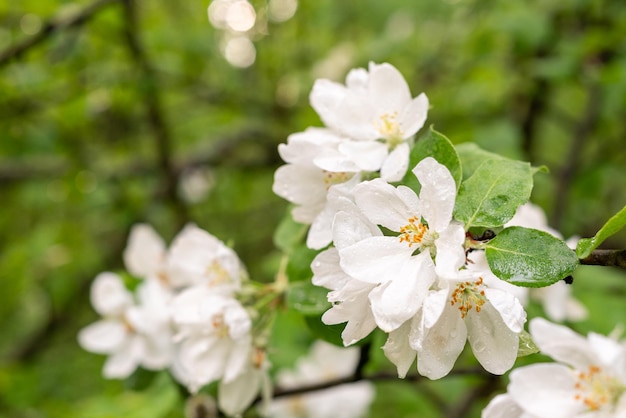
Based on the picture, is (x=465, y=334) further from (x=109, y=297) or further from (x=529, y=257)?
(x=109, y=297)

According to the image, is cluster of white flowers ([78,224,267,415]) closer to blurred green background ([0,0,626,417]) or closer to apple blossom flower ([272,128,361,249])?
apple blossom flower ([272,128,361,249])

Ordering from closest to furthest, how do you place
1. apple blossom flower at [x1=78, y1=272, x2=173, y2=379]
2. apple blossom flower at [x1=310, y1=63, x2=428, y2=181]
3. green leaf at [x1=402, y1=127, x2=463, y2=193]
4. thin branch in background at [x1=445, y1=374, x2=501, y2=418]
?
1. green leaf at [x1=402, y1=127, x2=463, y2=193]
2. apple blossom flower at [x1=310, y1=63, x2=428, y2=181]
3. apple blossom flower at [x1=78, y1=272, x2=173, y2=379]
4. thin branch in background at [x1=445, y1=374, x2=501, y2=418]

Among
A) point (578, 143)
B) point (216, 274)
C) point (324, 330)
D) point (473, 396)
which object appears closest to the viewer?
point (324, 330)

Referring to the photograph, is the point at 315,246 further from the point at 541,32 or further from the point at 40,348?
the point at 40,348

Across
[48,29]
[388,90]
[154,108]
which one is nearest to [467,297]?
[388,90]

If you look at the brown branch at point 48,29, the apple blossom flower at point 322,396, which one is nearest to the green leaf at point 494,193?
the apple blossom flower at point 322,396

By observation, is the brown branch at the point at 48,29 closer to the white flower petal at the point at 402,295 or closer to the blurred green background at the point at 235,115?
the blurred green background at the point at 235,115

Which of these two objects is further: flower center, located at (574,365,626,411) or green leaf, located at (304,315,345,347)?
green leaf, located at (304,315,345,347)

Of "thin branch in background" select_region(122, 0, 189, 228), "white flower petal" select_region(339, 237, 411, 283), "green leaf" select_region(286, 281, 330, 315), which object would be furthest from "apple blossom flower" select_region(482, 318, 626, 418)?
"thin branch in background" select_region(122, 0, 189, 228)
